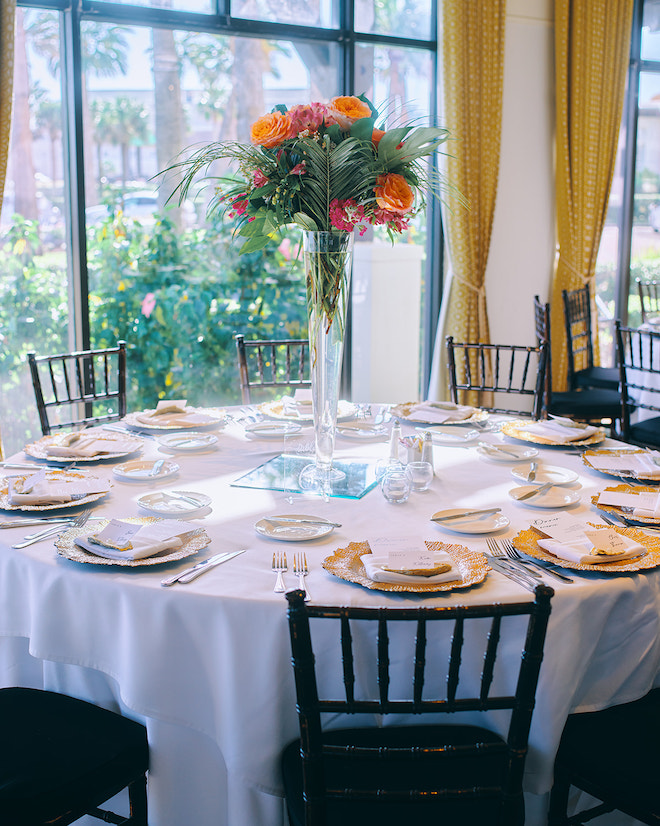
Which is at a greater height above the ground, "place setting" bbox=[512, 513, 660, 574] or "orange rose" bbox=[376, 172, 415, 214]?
"orange rose" bbox=[376, 172, 415, 214]

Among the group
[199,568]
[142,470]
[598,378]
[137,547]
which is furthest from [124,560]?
[598,378]

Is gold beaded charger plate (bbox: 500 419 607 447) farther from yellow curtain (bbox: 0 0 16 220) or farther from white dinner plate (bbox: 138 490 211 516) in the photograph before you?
yellow curtain (bbox: 0 0 16 220)

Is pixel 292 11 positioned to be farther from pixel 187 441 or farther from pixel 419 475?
pixel 419 475

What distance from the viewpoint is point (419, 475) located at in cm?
199

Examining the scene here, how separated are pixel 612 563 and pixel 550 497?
392mm

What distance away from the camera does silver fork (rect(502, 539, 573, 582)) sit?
4.94ft

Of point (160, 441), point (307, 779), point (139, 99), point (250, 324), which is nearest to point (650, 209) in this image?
point (250, 324)

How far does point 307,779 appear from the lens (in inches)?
48.3

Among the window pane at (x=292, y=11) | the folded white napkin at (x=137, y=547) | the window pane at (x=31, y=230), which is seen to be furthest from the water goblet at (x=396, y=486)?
the window pane at (x=292, y=11)

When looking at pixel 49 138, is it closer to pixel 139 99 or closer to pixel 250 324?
pixel 139 99

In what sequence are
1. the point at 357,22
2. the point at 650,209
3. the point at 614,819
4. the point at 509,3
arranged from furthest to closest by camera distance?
the point at 650,209 < the point at 509,3 < the point at 357,22 < the point at 614,819

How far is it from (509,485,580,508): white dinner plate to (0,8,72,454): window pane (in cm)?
299

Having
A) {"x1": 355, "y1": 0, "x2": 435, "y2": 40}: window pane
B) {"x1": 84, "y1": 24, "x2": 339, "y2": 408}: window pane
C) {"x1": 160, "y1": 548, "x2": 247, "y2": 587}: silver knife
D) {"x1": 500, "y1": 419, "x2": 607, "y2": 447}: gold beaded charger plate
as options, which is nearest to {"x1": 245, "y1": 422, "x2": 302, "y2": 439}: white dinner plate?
{"x1": 500, "y1": 419, "x2": 607, "y2": 447}: gold beaded charger plate

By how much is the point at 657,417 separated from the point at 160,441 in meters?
2.59
